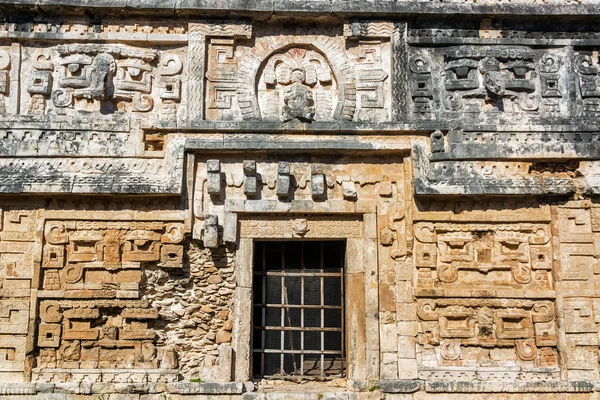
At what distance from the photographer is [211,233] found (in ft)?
26.5

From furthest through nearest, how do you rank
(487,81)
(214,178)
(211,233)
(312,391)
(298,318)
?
(487,81) < (298,318) < (214,178) < (211,233) < (312,391)

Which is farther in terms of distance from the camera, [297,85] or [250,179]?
[297,85]

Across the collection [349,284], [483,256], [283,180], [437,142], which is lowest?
[349,284]

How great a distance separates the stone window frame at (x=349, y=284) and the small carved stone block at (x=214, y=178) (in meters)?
0.35

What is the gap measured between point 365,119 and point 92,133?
345 cm

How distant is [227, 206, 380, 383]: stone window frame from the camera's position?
807 centimetres

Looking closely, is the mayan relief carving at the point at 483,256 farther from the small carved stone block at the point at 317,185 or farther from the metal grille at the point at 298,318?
the small carved stone block at the point at 317,185

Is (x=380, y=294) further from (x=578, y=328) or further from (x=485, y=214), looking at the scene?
(x=578, y=328)

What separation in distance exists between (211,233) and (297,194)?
1.19 meters

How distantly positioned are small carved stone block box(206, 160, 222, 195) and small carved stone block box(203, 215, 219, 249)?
13.4 inches

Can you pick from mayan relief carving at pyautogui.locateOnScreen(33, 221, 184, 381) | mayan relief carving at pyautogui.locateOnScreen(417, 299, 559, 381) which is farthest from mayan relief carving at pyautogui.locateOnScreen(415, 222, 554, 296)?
mayan relief carving at pyautogui.locateOnScreen(33, 221, 184, 381)

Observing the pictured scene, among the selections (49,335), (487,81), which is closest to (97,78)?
(49,335)

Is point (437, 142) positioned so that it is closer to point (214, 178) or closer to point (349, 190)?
point (349, 190)

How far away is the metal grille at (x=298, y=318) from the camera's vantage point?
27.6 feet
